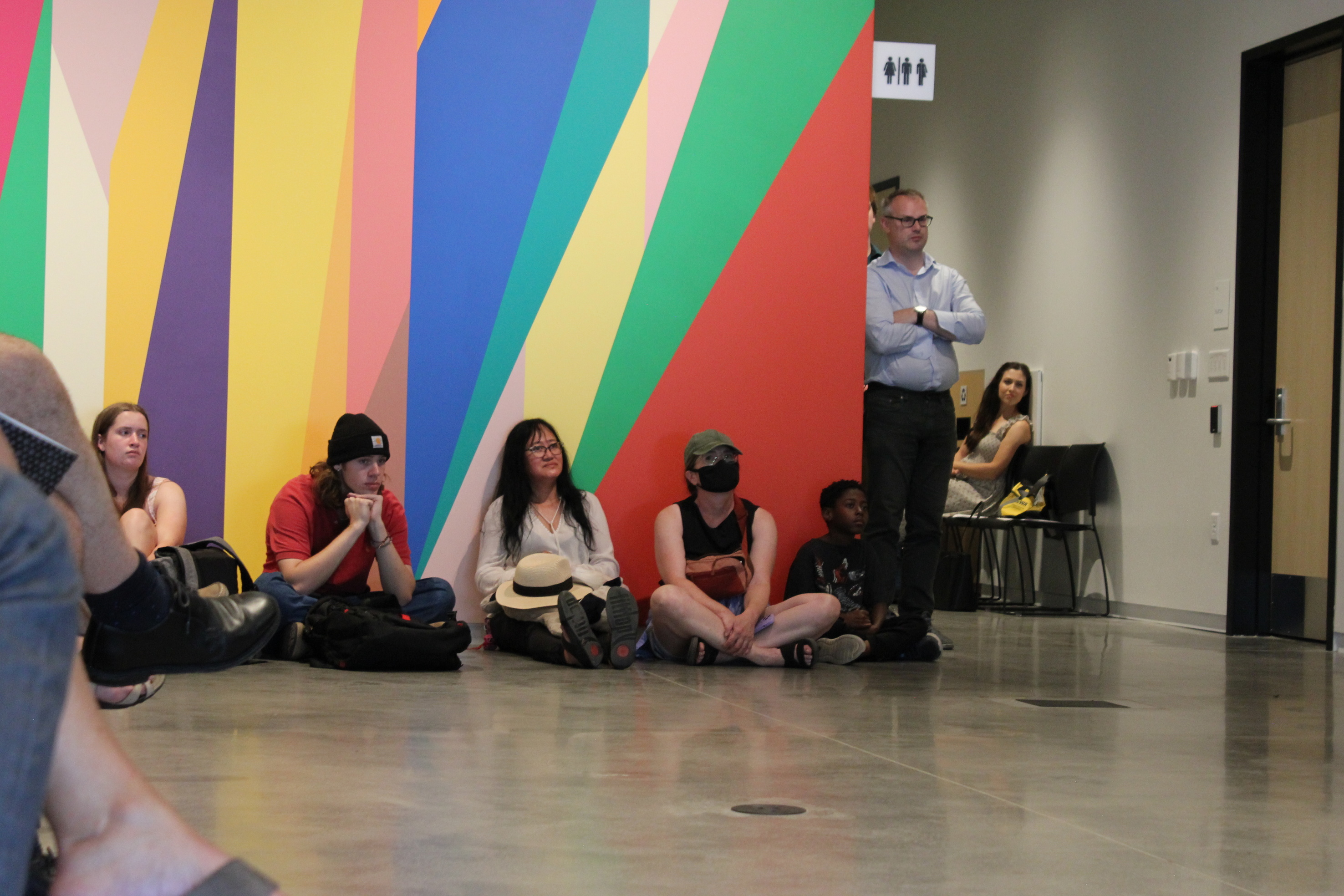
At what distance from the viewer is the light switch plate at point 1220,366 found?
636 cm

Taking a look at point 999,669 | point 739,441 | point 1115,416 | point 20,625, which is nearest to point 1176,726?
point 999,669

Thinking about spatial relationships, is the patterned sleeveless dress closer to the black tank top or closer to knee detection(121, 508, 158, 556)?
the black tank top

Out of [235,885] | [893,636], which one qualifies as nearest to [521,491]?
[893,636]

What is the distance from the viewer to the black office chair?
733 cm

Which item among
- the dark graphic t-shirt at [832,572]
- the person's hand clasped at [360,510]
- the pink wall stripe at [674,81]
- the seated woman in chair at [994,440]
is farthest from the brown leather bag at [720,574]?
the seated woman in chair at [994,440]

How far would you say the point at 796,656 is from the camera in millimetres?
4648

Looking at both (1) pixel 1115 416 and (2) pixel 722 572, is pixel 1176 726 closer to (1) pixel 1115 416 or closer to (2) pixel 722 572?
(2) pixel 722 572

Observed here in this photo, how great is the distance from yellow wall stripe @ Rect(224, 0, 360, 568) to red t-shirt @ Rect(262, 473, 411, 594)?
0.78 ft

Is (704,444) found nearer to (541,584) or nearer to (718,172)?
(541,584)

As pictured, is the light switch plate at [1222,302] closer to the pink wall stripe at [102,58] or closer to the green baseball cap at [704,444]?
the green baseball cap at [704,444]

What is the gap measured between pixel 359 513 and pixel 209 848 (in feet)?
11.2

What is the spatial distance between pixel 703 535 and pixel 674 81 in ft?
5.93

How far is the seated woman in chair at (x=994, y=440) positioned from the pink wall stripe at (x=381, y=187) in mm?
4179

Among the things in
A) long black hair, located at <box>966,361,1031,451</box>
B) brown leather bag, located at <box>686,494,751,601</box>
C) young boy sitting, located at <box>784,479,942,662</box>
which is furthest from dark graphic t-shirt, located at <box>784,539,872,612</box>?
long black hair, located at <box>966,361,1031,451</box>
